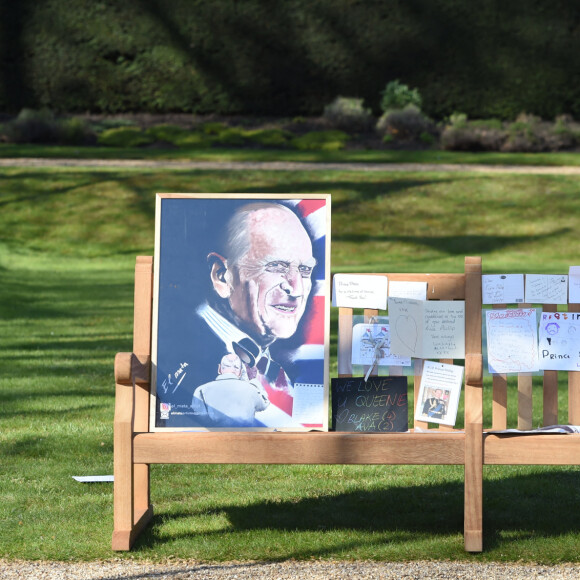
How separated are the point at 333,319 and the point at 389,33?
50.8 ft

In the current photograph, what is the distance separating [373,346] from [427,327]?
23 cm

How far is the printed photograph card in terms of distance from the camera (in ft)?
→ 11.9

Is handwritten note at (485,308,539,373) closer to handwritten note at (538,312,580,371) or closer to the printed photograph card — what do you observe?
handwritten note at (538,312,580,371)

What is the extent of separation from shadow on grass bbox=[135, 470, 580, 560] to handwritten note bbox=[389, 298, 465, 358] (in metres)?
0.73

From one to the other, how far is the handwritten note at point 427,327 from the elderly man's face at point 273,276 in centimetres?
40

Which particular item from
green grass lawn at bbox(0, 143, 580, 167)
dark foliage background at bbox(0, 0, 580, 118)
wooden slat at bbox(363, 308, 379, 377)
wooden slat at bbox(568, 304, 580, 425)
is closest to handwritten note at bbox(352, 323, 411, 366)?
wooden slat at bbox(363, 308, 379, 377)

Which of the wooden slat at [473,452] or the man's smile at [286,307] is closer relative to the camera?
the wooden slat at [473,452]

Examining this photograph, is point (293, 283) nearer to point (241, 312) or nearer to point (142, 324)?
point (241, 312)

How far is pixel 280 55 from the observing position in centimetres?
2361

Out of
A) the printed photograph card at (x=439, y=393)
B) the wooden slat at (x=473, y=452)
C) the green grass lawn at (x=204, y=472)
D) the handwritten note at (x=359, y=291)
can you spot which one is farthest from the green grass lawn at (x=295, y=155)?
the wooden slat at (x=473, y=452)

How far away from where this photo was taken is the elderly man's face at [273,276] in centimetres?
353

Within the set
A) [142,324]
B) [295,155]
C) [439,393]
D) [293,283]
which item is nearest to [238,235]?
[293,283]

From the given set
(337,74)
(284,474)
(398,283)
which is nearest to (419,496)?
(284,474)
